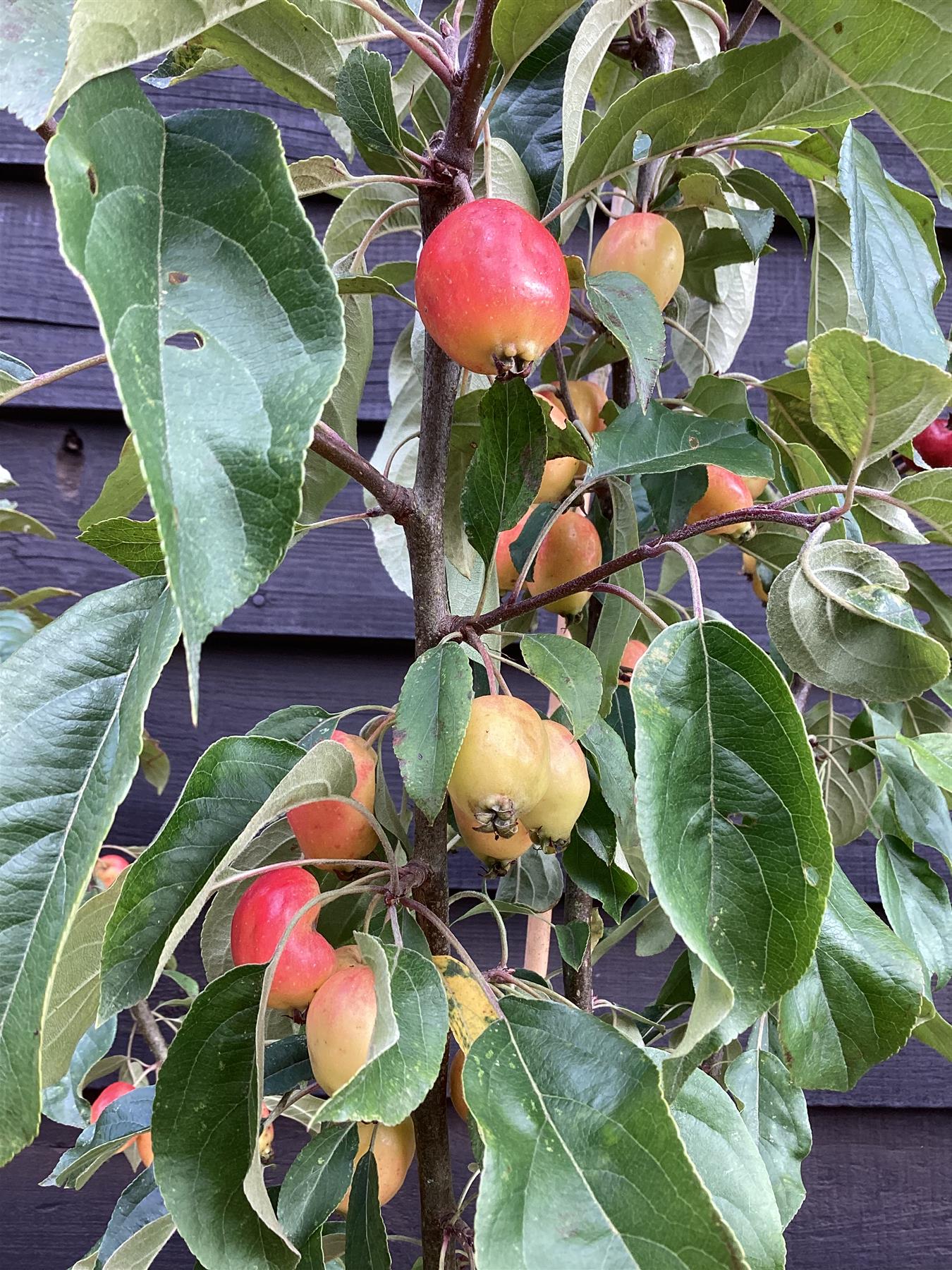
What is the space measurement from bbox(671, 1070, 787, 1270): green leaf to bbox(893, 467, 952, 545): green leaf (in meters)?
0.26

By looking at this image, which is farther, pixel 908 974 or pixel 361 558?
pixel 361 558

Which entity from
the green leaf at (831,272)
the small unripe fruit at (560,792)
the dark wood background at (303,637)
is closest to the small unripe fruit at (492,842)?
the small unripe fruit at (560,792)

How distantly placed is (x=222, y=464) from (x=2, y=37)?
157 millimetres

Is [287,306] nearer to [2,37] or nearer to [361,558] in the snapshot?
[2,37]

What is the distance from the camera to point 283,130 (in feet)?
3.19

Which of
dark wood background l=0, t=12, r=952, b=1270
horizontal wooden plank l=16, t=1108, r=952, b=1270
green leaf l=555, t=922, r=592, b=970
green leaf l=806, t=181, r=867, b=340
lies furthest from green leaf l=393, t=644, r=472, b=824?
horizontal wooden plank l=16, t=1108, r=952, b=1270

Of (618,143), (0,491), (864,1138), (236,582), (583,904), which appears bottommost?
(864,1138)

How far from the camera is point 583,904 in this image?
0.57m

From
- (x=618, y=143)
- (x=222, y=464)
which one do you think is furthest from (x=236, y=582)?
(x=618, y=143)

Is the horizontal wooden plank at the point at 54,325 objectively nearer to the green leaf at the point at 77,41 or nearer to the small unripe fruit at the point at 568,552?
the small unripe fruit at the point at 568,552

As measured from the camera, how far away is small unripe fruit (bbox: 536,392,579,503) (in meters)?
0.51

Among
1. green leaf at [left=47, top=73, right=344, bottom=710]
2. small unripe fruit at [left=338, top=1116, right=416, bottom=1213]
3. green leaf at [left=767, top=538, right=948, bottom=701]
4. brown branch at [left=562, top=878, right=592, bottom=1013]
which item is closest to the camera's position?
green leaf at [left=47, top=73, right=344, bottom=710]

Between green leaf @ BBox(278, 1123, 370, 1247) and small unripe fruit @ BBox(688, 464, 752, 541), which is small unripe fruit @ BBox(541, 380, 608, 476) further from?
green leaf @ BBox(278, 1123, 370, 1247)

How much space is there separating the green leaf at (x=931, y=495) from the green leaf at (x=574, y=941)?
0.29m
